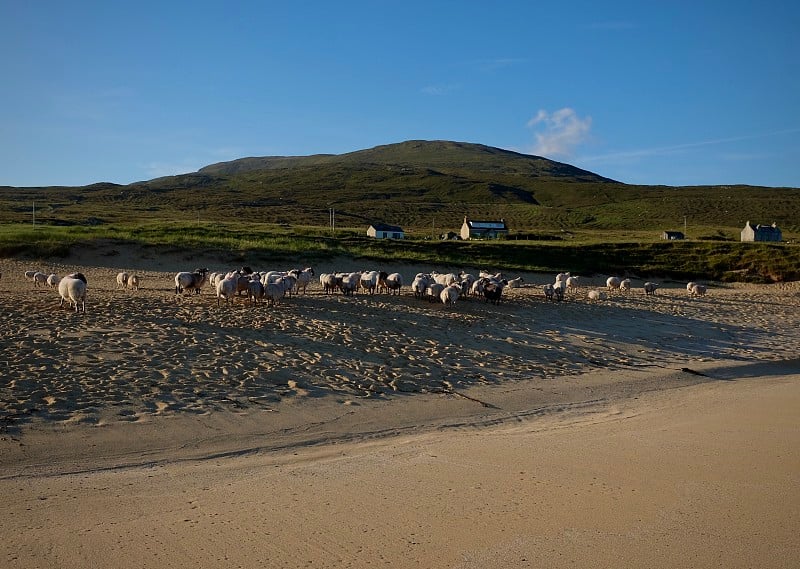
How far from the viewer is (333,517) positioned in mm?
6652

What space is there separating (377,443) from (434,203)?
136497mm

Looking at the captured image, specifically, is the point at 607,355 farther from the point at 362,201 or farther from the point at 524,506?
the point at 362,201

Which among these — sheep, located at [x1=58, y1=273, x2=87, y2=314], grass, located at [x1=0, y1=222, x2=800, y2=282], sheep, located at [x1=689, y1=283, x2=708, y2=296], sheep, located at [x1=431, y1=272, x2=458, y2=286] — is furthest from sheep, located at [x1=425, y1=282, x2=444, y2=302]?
sheep, located at [x1=689, y1=283, x2=708, y2=296]

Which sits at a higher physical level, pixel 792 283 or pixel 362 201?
pixel 362 201

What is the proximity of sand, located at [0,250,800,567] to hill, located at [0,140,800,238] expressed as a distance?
216 feet

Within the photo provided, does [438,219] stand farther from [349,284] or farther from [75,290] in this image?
[75,290]

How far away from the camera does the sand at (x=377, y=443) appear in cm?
612

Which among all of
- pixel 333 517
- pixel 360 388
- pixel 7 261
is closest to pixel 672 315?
pixel 360 388

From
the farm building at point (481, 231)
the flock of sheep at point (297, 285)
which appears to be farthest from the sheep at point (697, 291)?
the farm building at point (481, 231)

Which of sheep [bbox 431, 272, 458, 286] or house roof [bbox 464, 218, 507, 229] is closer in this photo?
sheep [bbox 431, 272, 458, 286]

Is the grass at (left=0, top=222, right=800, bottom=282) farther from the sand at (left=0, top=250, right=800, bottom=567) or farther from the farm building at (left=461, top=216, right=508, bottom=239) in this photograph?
the farm building at (left=461, top=216, right=508, bottom=239)

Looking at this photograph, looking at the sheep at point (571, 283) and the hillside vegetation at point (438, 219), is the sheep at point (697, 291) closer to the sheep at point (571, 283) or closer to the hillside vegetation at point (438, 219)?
the sheep at point (571, 283)

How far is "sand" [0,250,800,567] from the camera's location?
6.12 meters

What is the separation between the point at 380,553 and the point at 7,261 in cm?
3093
